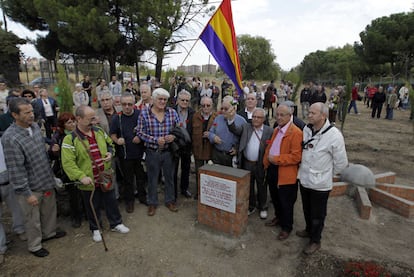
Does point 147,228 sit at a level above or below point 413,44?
below

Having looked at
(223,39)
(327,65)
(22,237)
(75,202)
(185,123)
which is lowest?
Answer: (22,237)

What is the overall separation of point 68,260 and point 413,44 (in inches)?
1542

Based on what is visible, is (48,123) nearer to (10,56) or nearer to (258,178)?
(258,178)

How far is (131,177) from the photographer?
4.28 meters

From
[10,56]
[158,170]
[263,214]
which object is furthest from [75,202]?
[10,56]

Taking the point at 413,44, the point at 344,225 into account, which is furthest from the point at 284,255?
the point at 413,44

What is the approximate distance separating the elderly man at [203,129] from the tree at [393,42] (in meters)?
35.3

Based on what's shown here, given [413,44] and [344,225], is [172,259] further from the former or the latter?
[413,44]

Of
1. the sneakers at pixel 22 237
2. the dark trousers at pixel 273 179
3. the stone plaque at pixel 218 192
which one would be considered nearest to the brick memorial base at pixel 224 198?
the stone plaque at pixel 218 192

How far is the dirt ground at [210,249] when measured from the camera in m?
3.04

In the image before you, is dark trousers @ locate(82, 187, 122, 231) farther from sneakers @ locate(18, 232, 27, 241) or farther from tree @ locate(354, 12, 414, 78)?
tree @ locate(354, 12, 414, 78)

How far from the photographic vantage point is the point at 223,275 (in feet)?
9.71

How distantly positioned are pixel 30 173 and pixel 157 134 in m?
1.68

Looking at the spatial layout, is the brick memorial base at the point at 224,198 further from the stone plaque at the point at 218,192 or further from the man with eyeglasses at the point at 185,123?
the man with eyeglasses at the point at 185,123
